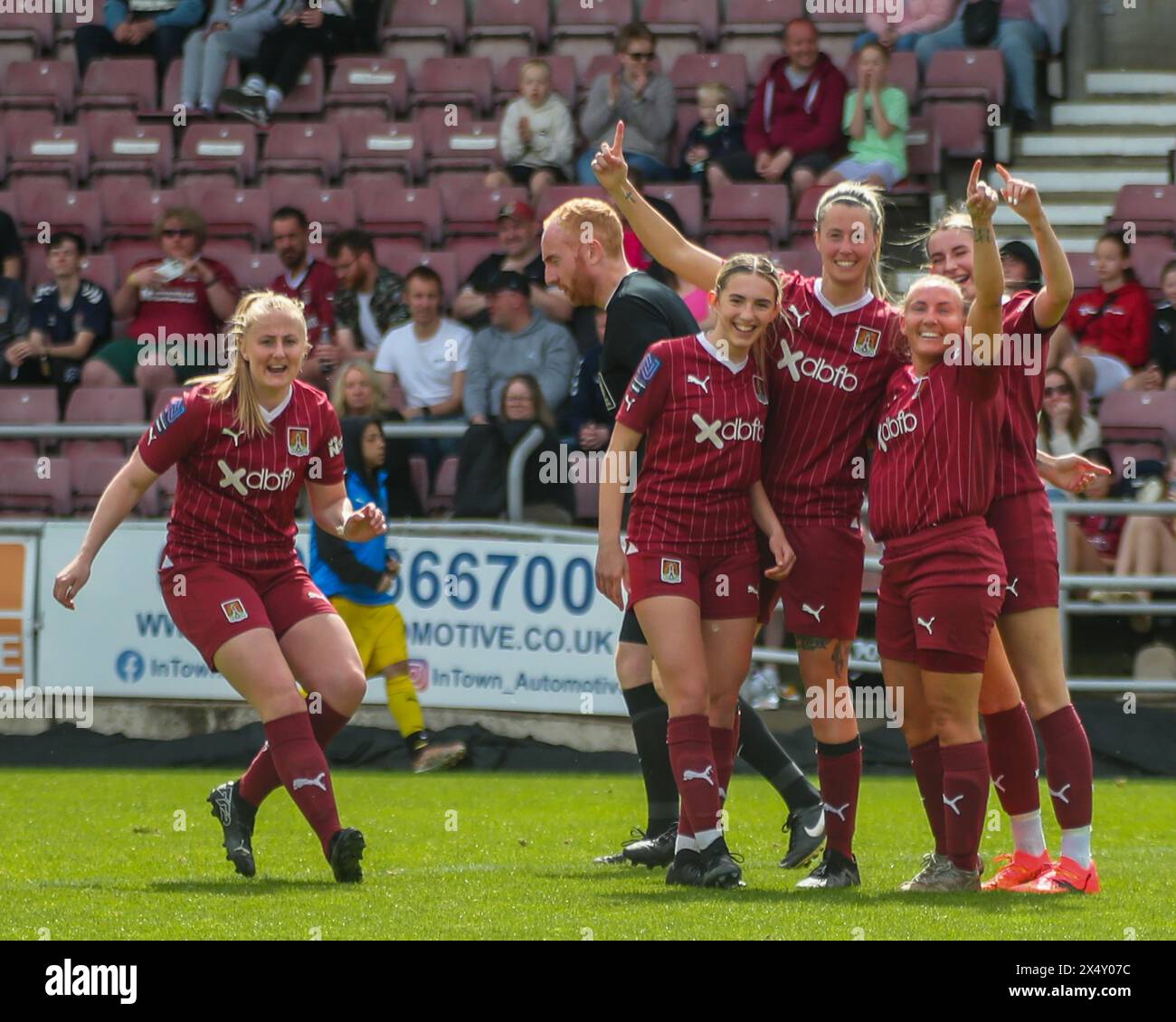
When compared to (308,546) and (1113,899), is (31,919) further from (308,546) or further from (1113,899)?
(308,546)

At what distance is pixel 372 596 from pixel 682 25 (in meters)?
6.52

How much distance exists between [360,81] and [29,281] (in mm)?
3051

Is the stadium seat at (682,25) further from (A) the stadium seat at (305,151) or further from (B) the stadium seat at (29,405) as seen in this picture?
(B) the stadium seat at (29,405)

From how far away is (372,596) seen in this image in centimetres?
1007

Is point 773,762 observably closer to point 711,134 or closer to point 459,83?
point 711,134

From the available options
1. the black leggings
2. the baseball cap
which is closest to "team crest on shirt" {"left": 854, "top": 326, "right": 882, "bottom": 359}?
the baseball cap

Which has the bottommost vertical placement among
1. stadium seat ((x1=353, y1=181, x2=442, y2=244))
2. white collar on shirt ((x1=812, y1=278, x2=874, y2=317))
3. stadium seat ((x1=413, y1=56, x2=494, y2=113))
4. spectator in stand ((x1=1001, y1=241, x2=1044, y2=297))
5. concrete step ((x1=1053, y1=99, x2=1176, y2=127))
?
white collar on shirt ((x1=812, y1=278, x2=874, y2=317))

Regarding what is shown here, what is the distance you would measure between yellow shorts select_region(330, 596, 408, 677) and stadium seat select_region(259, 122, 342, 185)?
5573 mm

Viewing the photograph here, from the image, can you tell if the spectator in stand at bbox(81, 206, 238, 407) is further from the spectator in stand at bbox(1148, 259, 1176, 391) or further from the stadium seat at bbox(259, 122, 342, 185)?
the spectator in stand at bbox(1148, 259, 1176, 391)

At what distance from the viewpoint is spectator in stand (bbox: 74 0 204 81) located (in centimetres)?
1591

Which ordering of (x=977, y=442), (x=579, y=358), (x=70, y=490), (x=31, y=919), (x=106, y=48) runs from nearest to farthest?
1. (x=31, y=919)
2. (x=977, y=442)
3. (x=579, y=358)
4. (x=70, y=490)
5. (x=106, y=48)

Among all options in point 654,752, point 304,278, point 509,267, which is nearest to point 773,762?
point 654,752

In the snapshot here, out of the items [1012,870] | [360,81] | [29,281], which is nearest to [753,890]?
[1012,870]

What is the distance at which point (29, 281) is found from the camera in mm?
13922
